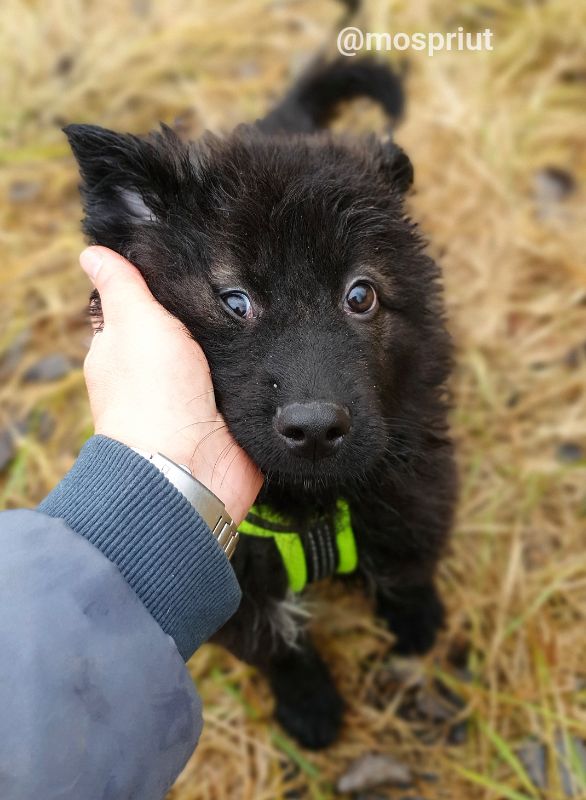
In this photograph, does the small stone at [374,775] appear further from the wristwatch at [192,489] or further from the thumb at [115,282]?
the thumb at [115,282]

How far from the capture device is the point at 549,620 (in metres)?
2.69

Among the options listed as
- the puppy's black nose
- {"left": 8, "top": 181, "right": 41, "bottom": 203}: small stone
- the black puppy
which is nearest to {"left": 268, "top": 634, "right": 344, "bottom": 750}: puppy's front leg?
the black puppy

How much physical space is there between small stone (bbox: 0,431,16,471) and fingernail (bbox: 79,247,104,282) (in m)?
1.59

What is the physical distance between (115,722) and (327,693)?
1.27 metres

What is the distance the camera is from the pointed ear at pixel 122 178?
1.75 m

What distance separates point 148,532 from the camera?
1.50 meters

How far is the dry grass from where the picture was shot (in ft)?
8.27

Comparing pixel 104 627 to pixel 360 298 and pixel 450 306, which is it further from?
pixel 450 306

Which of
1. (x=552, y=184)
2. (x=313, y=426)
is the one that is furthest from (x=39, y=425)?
(x=552, y=184)

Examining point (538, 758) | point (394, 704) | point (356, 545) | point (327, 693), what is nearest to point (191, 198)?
point (356, 545)

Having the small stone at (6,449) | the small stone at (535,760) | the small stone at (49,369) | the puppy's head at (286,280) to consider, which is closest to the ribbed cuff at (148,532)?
the puppy's head at (286,280)

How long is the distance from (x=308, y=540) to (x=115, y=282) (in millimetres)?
841

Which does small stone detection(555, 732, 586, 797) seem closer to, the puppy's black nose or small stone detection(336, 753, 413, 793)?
small stone detection(336, 753, 413, 793)

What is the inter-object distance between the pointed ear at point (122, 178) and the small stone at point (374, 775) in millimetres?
1882
